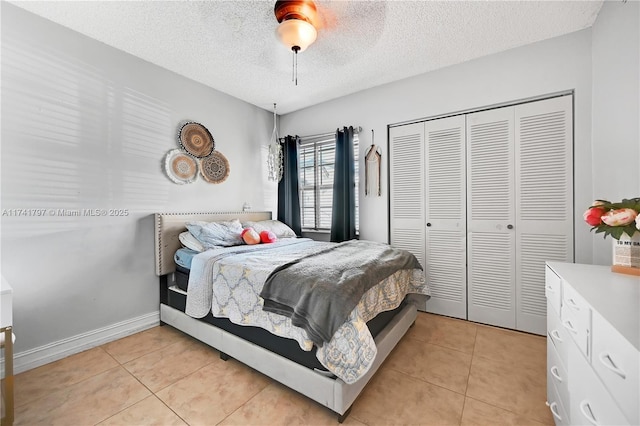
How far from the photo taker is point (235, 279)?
1.98 m

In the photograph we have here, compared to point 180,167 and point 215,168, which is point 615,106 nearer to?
point 215,168

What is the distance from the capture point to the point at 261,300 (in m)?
1.80

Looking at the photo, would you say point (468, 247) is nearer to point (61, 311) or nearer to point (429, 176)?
point (429, 176)

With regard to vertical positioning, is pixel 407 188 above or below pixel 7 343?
above

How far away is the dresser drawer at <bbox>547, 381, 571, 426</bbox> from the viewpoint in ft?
3.91

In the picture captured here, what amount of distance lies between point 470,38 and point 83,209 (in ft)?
12.2

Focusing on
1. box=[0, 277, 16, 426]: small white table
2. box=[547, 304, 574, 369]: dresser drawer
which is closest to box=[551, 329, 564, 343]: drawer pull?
box=[547, 304, 574, 369]: dresser drawer

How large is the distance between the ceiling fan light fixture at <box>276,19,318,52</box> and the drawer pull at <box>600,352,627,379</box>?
225 cm

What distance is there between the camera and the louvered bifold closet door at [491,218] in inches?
102

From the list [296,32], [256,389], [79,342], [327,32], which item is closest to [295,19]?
[296,32]

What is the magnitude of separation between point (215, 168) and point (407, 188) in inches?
92.4

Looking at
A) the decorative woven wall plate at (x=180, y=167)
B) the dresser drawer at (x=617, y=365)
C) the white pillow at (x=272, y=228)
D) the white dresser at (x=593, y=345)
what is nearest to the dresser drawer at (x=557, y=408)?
the white dresser at (x=593, y=345)

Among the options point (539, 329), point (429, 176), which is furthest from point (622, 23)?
point (539, 329)

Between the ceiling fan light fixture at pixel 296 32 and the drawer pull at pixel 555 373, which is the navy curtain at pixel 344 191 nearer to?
the ceiling fan light fixture at pixel 296 32
